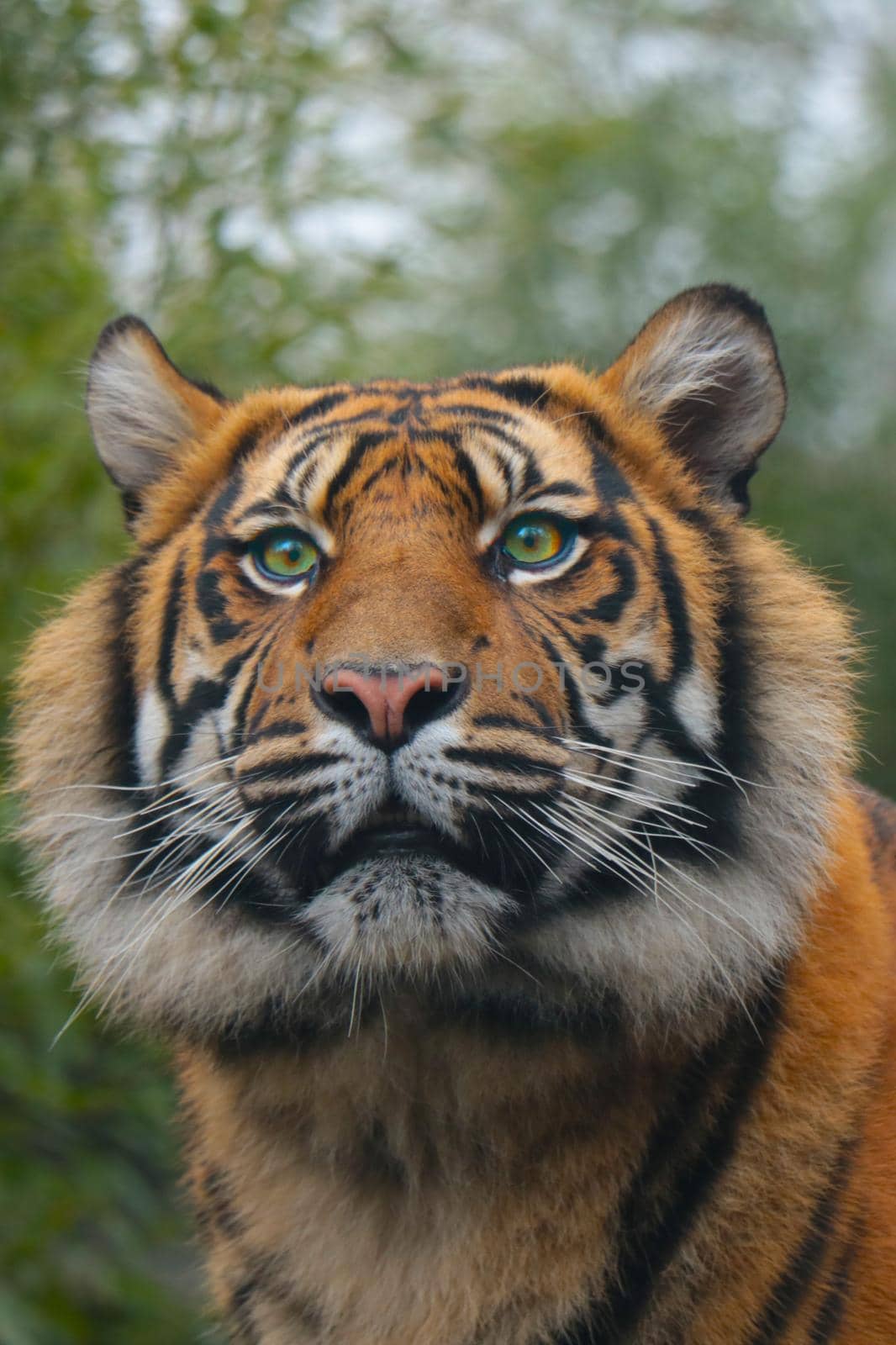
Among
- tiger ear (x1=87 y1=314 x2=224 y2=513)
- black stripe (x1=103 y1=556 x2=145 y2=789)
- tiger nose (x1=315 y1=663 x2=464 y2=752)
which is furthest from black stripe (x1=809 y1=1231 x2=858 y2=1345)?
tiger ear (x1=87 y1=314 x2=224 y2=513)

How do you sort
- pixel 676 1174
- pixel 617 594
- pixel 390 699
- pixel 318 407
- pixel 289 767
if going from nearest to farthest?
pixel 390 699 < pixel 289 767 < pixel 676 1174 < pixel 617 594 < pixel 318 407

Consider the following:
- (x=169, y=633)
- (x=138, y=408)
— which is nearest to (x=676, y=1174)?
(x=169, y=633)

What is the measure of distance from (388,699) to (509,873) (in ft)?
1.07

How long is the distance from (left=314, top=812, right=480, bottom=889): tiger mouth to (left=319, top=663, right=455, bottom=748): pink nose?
0.12m

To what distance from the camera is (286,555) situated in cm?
219

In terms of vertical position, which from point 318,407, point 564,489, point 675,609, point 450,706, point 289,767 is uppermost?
point 318,407

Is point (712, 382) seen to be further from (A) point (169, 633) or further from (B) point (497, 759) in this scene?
(A) point (169, 633)

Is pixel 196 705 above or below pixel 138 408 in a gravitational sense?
below

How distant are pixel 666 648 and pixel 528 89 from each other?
7.94 meters

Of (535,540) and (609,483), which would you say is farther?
(609,483)

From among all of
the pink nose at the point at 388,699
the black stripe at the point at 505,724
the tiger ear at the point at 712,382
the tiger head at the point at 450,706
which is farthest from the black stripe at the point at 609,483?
the pink nose at the point at 388,699

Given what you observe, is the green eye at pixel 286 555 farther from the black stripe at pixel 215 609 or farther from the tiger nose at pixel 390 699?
the tiger nose at pixel 390 699

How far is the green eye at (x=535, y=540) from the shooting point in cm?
212

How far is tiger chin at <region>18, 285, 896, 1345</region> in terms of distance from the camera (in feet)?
6.16
